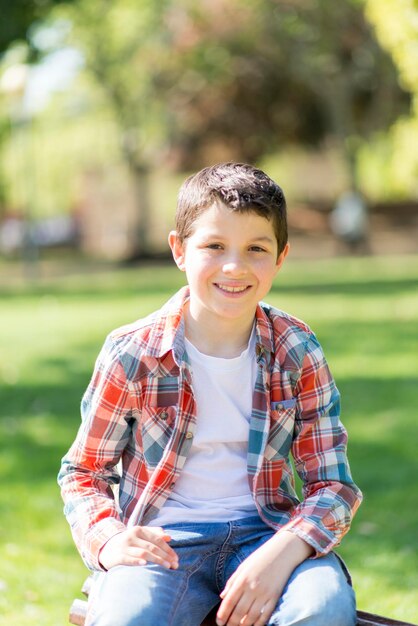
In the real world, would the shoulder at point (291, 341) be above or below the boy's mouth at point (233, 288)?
below

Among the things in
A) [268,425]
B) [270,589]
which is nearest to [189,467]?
[268,425]

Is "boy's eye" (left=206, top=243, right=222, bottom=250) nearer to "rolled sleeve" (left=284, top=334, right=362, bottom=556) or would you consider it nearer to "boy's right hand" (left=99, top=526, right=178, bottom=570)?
"rolled sleeve" (left=284, top=334, right=362, bottom=556)

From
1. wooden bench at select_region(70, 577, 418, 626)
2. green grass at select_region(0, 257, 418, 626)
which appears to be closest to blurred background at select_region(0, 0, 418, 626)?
green grass at select_region(0, 257, 418, 626)

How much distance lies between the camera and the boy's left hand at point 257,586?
231 centimetres

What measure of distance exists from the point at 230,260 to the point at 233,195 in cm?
16

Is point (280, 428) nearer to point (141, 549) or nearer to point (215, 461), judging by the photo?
point (215, 461)

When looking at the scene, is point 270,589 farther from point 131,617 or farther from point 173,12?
point 173,12

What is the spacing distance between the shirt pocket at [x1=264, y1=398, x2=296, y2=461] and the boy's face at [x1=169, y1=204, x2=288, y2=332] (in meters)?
0.25

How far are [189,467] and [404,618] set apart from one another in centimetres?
154

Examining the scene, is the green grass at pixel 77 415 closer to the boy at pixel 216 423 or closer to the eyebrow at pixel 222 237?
the boy at pixel 216 423

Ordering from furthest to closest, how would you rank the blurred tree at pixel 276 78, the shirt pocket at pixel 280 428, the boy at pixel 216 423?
the blurred tree at pixel 276 78
the shirt pocket at pixel 280 428
the boy at pixel 216 423

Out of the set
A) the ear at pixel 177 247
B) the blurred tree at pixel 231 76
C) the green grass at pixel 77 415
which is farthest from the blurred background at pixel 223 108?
the ear at pixel 177 247

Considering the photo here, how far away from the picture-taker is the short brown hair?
2527mm

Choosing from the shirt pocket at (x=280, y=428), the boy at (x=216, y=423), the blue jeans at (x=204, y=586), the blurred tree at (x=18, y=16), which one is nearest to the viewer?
the blue jeans at (x=204, y=586)
